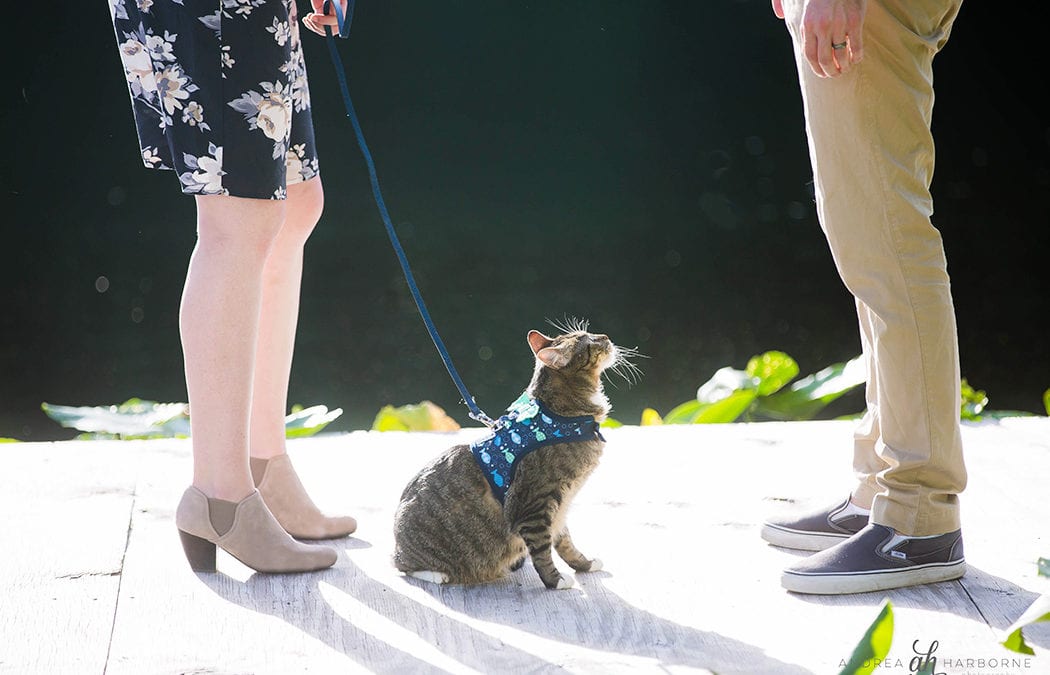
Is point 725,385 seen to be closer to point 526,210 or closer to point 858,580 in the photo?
point 526,210

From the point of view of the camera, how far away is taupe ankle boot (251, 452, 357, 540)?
228cm

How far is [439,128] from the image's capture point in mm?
4004

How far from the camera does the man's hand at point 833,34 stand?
181 cm

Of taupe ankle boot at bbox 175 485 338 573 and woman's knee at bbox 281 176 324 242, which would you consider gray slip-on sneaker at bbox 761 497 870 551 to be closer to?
taupe ankle boot at bbox 175 485 338 573

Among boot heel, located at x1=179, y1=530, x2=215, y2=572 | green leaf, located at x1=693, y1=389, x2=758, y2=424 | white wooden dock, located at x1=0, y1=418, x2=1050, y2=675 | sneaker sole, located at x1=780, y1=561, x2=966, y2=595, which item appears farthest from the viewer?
green leaf, located at x1=693, y1=389, x2=758, y2=424

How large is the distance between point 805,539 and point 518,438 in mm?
641

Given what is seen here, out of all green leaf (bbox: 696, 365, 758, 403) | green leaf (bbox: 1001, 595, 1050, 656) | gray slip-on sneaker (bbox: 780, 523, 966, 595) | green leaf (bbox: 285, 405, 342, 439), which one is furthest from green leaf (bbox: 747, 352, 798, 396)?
green leaf (bbox: 1001, 595, 1050, 656)

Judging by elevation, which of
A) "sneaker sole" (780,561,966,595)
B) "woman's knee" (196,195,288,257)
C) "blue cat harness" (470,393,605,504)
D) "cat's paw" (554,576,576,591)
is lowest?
"cat's paw" (554,576,576,591)

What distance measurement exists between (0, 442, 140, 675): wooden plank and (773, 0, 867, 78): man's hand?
152 cm

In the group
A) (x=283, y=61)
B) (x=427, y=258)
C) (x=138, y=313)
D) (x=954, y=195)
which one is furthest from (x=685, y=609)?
(x=954, y=195)

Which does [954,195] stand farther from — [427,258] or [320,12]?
[320,12]

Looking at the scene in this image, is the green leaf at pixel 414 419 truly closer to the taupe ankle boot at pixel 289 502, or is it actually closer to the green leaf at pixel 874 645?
the taupe ankle boot at pixel 289 502

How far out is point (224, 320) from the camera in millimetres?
1972

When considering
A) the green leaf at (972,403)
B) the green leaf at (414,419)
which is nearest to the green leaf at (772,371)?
the green leaf at (972,403)
